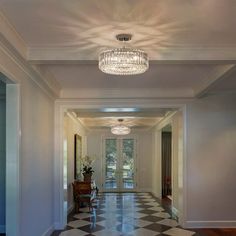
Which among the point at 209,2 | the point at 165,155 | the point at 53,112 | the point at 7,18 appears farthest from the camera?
the point at 165,155

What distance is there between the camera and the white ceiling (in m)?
2.76

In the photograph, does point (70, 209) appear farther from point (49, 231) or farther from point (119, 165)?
point (119, 165)

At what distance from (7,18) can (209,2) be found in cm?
170

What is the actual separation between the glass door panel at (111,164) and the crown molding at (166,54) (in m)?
10.2

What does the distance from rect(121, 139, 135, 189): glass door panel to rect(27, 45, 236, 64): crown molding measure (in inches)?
401

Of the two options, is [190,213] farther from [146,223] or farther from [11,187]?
[11,187]

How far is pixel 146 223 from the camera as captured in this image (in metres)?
7.07

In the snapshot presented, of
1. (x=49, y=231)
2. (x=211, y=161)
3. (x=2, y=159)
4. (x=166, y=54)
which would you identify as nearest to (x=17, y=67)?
(x=166, y=54)

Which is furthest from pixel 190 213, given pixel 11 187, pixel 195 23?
pixel 195 23

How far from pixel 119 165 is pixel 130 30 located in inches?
426

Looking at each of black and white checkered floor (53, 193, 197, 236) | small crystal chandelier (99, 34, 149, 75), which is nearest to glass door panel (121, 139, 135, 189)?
black and white checkered floor (53, 193, 197, 236)

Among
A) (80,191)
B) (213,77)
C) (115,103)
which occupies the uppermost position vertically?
(213,77)

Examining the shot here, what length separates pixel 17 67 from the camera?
12.6ft

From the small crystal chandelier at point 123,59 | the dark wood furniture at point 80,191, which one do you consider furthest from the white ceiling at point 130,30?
the dark wood furniture at point 80,191
